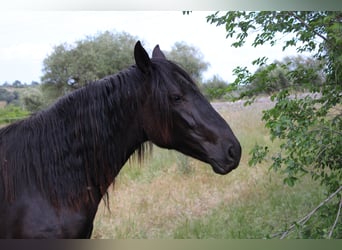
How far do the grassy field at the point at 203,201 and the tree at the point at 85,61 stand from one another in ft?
1.65

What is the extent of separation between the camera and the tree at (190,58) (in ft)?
5.96

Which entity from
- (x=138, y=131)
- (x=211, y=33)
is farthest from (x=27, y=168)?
(x=211, y=33)

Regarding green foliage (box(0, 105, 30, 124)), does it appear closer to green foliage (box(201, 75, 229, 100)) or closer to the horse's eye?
the horse's eye

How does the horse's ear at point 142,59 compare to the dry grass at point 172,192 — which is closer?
the horse's ear at point 142,59

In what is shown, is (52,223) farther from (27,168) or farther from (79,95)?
(79,95)

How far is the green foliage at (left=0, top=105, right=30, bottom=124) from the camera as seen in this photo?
1783 mm

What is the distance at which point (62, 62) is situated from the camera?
1848mm

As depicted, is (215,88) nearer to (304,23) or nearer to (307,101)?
(307,101)

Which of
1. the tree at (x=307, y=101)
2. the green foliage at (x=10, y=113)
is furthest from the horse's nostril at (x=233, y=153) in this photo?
the green foliage at (x=10, y=113)

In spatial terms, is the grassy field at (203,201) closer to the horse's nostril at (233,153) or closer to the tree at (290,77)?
the tree at (290,77)

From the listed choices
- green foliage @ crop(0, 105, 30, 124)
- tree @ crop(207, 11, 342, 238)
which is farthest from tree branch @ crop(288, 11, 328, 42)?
green foliage @ crop(0, 105, 30, 124)

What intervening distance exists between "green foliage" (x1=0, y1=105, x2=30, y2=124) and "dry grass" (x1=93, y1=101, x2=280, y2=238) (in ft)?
1.93

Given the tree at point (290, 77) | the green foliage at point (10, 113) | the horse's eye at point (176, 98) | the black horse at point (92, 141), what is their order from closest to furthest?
the black horse at point (92, 141) → the horse's eye at point (176, 98) → the green foliage at point (10, 113) → the tree at point (290, 77)

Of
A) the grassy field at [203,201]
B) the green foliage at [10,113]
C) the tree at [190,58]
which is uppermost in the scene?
the tree at [190,58]
